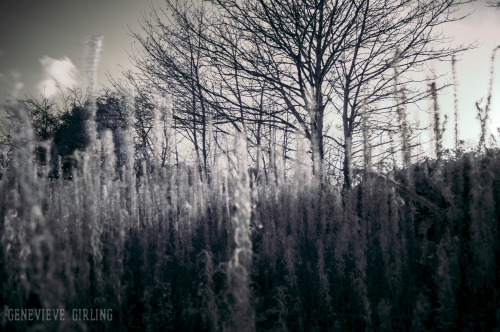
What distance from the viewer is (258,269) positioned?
2381mm

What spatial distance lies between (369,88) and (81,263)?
589 cm

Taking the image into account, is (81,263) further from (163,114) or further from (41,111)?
(41,111)

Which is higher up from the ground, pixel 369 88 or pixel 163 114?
pixel 369 88

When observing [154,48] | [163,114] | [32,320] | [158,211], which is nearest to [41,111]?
[154,48]

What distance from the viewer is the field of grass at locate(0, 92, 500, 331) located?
1.55m

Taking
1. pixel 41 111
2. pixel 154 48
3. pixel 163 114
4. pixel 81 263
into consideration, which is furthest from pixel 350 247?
pixel 41 111

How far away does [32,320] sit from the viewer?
A: 1670 mm

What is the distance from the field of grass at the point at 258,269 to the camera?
5.10 ft

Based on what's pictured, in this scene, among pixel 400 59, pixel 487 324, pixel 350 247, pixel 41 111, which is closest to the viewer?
pixel 487 324

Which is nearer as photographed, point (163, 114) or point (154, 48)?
point (163, 114)

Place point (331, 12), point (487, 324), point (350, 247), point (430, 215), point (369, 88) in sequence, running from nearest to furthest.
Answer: point (487, 324), point (350, 247), point (430, 215), point (331, 12), point (369, 88)

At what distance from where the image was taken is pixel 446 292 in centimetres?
165

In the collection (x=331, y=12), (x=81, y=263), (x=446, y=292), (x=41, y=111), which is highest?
(x=41, y=111)

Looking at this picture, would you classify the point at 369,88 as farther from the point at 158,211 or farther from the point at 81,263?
the point at 81,263
